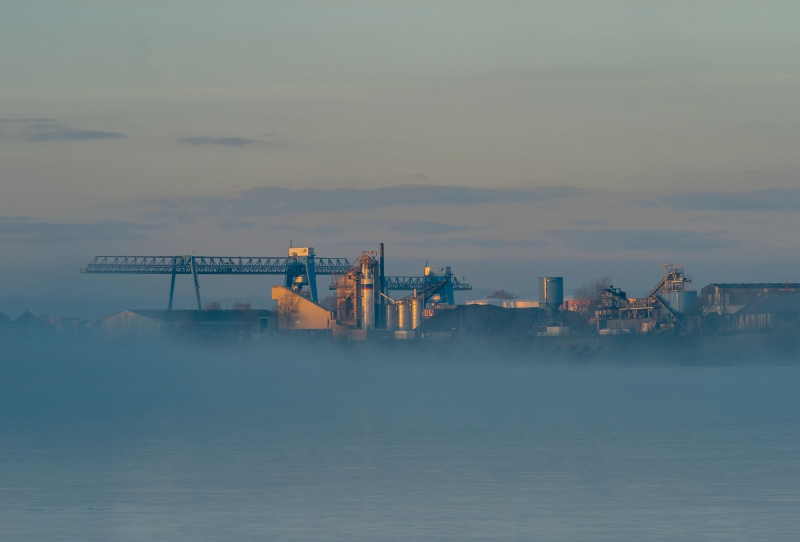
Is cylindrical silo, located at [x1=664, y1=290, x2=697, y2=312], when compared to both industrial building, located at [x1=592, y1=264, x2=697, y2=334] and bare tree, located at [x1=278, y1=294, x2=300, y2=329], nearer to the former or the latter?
industrial building, located at [x1=592, y1=264, x2=697, y2=334]

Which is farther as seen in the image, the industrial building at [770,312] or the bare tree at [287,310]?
the bare tree at [287,310]

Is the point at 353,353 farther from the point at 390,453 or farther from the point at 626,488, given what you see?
the point at 626,488

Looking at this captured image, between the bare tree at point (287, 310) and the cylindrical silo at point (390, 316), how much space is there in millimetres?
15751

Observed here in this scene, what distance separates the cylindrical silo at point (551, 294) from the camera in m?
112

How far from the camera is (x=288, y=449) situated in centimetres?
2942

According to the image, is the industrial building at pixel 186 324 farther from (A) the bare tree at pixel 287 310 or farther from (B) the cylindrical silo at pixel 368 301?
(B) the cylindrical silo at pixel 368 301

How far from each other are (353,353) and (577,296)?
63105 millimetres

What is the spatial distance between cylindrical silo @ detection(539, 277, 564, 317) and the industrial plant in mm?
98

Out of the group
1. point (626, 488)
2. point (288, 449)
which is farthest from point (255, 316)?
point (626, 488)

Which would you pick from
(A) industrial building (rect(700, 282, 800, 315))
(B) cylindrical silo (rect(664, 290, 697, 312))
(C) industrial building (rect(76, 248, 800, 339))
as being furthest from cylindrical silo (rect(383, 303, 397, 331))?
(A) industrial building (rect(700, 282, 800, 315))

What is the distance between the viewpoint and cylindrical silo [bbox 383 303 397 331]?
110 m

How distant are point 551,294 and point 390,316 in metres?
16.0

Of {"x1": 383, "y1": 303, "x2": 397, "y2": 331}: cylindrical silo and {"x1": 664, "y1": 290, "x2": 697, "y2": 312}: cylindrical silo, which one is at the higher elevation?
A: {"x1": 664, "y1": 290, "x2": 697, "y2": 312}: cylindrical silo

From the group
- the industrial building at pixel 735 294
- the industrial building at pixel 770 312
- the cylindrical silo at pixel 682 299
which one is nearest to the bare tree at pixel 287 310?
the cylindrical silo at pixel 682 299
